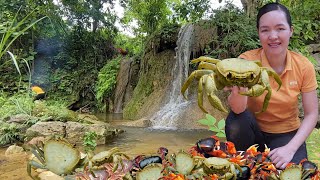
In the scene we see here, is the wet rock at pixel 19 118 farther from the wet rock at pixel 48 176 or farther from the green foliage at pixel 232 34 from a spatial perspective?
the wet rock at pixel 48 176

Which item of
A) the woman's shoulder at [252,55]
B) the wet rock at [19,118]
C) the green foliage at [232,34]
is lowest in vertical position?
the wet rock at [19,118]

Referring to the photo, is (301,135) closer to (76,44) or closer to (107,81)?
(107,81)

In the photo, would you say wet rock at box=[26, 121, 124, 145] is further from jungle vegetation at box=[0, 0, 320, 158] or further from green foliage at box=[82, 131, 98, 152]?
jungle vegetation at box=[0, 0, 320, 158]

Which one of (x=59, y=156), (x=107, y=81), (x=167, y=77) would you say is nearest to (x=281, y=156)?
(x=59, y=156)

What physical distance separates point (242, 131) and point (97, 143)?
143 inches

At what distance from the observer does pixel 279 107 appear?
78.0 inches

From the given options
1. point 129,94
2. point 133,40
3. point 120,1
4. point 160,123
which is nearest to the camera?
point 160,123

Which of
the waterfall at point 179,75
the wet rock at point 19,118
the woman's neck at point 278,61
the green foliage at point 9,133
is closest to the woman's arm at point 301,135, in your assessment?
the woman's neck at point 278,61

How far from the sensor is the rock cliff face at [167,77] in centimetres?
796

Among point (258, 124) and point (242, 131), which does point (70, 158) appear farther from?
point (258, 124)

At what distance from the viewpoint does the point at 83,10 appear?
11.6 m

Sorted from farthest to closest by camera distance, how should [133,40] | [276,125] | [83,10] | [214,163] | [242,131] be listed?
1. [133,40]
2. [83,10]
3. [276,125]
4. [242,131]
5. [214,163]

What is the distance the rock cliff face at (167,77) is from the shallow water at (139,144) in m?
1.08

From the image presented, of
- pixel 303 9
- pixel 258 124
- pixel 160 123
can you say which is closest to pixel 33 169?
pixel 258 124
